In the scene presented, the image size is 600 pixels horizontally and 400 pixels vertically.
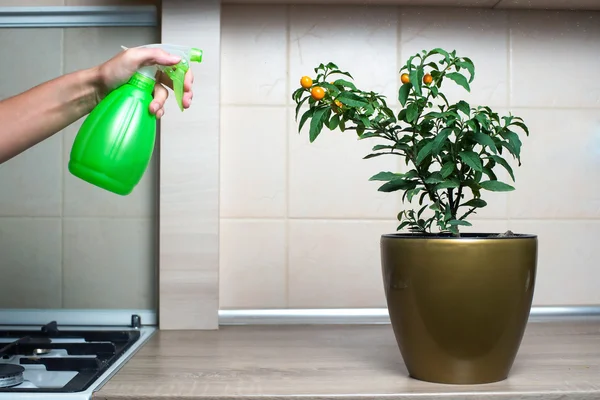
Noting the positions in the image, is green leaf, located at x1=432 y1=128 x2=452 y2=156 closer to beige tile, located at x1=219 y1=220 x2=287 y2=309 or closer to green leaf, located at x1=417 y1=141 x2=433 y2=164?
green leaf, located at x1=417 y1=141 x2=433 y2=164

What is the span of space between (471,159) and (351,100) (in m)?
0.16

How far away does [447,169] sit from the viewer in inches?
32.7

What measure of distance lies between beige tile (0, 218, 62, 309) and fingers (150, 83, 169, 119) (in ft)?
1.98

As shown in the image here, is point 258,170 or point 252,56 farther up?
point 252,56

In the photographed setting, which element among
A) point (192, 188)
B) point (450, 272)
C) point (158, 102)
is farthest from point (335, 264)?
point (158, 102)

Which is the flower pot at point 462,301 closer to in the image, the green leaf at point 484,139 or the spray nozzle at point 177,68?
the green leaf at point 484,139

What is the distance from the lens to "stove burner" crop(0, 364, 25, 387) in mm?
832

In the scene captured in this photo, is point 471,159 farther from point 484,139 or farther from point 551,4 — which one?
point 551,4

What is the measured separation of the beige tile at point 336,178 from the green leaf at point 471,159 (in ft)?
1.59

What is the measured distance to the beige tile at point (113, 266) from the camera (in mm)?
1285

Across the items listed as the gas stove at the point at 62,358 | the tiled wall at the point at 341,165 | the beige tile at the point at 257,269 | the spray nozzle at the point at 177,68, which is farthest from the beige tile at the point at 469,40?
the gas stove at the point at 62,358

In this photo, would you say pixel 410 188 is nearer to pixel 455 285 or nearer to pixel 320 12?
pixel 455 285

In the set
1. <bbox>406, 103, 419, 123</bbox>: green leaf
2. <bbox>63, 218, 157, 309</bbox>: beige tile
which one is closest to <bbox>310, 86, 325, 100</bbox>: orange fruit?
<bbox>406, 103, 419, 123</bbox>: green leaf

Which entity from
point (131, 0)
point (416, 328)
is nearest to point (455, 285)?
point (416, 328)
